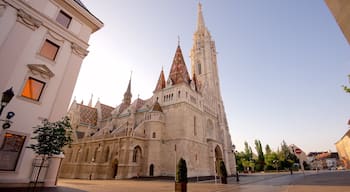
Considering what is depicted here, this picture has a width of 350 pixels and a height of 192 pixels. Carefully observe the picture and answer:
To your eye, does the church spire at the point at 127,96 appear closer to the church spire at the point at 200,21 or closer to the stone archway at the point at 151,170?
the stone archway at the point at 151,170

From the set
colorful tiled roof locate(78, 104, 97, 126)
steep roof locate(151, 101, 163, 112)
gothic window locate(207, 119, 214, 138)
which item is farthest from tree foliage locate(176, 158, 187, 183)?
colorful tiled roof locate(78, 104, 97, 126)

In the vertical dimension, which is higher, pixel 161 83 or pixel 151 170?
pixel 161 83

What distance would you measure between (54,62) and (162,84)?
27694 mm

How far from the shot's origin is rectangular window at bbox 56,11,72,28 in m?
12.7

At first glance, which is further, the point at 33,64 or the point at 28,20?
the point at 28,20

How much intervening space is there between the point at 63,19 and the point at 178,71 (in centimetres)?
2657

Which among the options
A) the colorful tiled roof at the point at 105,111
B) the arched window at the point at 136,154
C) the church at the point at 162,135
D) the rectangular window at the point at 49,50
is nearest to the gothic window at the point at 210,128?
the church at the point at 162,135

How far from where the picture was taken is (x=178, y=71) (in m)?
37.8

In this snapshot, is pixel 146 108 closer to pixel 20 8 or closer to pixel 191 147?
pixel 191 147

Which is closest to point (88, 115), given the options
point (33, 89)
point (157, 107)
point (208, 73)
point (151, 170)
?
point (157, 107)

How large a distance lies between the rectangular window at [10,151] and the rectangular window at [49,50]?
18.2ft

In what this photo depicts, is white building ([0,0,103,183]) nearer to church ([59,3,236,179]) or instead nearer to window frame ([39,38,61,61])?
window frame ([39,38,61,61])

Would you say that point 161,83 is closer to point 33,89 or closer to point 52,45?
point 52,45

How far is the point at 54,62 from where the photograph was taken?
1192 cm
